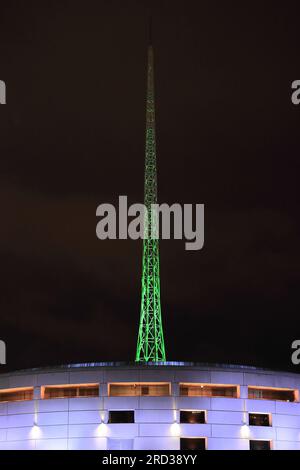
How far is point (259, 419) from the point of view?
359 ft

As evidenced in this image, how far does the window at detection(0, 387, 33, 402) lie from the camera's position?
109438 millimetres

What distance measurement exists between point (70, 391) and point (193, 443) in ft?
46.2

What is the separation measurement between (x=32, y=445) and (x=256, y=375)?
24991 millimetres

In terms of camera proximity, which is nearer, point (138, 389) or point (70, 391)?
point (138, 389)

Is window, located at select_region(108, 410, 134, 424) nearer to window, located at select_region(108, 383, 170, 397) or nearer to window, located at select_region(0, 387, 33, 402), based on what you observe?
window, located at select_region(108, 383, 170, 397)


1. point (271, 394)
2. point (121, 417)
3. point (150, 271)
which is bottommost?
point (121, 417)

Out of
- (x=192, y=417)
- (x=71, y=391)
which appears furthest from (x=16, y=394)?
(x=192, y=417)

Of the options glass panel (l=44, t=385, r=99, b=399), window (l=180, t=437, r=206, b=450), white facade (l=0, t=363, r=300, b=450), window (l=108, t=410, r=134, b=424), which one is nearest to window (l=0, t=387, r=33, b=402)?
white facade (l=0, t=363, r=300, b=450)

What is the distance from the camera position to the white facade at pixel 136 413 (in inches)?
4141

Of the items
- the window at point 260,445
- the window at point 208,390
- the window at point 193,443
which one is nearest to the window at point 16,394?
the window at point 208,390

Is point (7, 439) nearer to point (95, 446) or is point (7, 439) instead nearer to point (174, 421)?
point (95, 446)

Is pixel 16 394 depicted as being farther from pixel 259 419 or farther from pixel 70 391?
pixel 259 419
